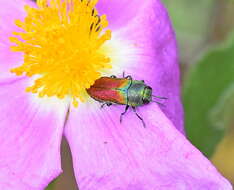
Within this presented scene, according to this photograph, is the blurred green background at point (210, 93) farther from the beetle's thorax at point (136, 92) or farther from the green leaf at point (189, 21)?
the beetle's thorax at point (136, 92)

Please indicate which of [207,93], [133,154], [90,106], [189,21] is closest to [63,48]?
[90,106]

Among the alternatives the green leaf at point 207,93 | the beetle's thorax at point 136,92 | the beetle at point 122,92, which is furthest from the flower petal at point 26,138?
the green leaf at point 207,93

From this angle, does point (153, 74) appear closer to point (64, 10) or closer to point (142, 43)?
point (142, 43)

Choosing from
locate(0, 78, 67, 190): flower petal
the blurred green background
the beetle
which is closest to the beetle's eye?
the beetle

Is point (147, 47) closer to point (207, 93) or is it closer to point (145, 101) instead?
point (145, 101)

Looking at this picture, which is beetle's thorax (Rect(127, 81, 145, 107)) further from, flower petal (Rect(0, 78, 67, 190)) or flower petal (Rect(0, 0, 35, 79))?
flower petal (Rect(0, 0, 35, 79))
